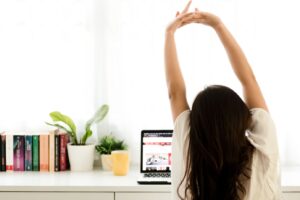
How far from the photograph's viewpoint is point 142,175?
7.75 feet

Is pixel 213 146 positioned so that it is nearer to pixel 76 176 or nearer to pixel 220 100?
pixel 220 100

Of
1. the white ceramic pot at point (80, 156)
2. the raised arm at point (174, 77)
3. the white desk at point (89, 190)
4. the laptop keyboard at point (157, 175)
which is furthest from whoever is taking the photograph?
the white ceramic pot at point (80, 156)

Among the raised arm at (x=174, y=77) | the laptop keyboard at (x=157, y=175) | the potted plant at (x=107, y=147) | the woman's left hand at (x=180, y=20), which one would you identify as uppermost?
the woman's left hand at (x=180, y=20)

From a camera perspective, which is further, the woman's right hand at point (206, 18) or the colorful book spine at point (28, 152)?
the colorful book spine at point (28, 152)

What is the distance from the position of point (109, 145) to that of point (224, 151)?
4.13 ft

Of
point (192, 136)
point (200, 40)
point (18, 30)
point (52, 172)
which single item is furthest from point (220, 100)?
point (18, 30)

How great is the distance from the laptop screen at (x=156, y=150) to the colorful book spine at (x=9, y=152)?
0.67m

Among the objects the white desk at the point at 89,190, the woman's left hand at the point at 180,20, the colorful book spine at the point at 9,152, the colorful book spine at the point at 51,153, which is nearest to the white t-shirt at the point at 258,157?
the woman's left hand at the point at 180,20

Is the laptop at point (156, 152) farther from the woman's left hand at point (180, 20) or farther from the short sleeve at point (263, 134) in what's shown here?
the short sleeve at point (263, 134)

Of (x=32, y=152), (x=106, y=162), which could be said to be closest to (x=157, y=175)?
(x=106, y=162)

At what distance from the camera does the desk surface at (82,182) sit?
7.07ft

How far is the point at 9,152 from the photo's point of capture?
252 centimetres

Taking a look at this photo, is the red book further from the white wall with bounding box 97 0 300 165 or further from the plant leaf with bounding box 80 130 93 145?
the white wall with bounding box 97 0 300 165

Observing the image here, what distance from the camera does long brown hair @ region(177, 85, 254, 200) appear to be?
1372 mm
